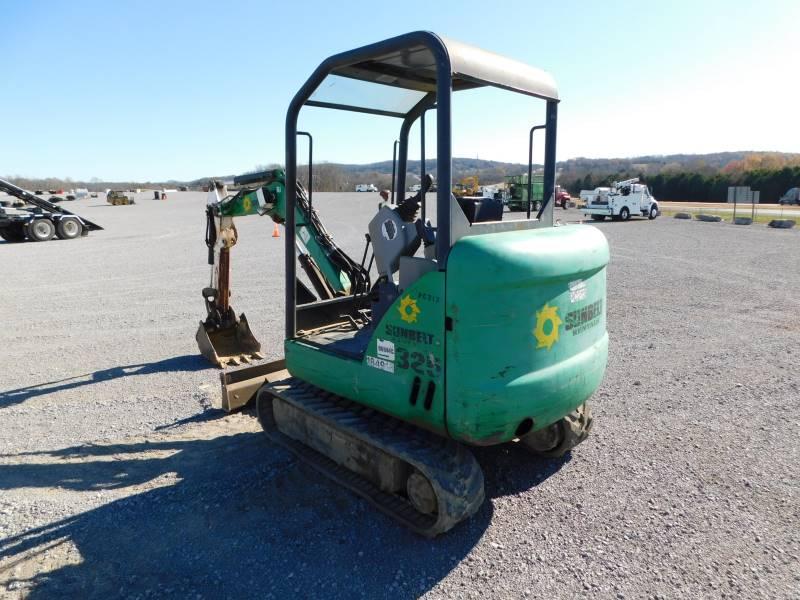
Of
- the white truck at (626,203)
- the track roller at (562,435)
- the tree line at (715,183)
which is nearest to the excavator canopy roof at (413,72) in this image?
the track roller at (562,435)

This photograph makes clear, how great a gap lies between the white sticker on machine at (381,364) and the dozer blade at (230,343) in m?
3.46

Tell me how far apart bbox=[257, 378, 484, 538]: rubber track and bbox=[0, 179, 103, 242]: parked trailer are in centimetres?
2061

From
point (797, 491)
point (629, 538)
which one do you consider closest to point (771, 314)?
point (797, 491)

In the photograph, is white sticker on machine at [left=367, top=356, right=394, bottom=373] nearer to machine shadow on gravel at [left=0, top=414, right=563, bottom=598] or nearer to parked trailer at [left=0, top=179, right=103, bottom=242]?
machine shadow on gravel at [left=0, top=414, right=563, bottom=598]


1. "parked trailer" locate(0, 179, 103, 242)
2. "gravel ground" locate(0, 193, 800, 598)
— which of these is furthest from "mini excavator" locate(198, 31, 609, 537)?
"parked trailer" locate(0, 179, 103, 242)

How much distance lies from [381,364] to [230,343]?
391 cm

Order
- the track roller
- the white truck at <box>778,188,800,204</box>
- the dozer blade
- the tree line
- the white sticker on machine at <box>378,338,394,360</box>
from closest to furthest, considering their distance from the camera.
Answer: the white sticker on machine at <box>378,338,394,360</box> → the track roller → the dozer blade → the white truck at <box>778,188,800,204</box> → the tree line

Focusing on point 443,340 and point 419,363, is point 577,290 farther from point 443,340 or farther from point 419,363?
point 419,363

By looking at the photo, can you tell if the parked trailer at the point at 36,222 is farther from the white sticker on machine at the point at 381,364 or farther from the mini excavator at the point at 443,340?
the white sticker on machine at the point at 381,364

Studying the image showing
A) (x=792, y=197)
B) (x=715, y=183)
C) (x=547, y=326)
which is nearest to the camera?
(x=547, y=326)

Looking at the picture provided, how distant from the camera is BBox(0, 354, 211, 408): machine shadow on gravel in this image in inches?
236

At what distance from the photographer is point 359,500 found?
3.91 m

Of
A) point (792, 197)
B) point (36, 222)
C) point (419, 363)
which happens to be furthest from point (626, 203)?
point (419, 363)

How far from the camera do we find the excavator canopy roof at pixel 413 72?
3.25m
